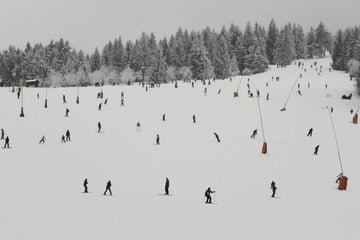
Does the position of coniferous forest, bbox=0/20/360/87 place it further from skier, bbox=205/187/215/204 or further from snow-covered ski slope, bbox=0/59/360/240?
skier, bbox=205/187/215/204

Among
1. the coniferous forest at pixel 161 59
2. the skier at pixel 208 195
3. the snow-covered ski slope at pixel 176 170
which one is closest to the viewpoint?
the snow-covered ski slope at pixel 176 170

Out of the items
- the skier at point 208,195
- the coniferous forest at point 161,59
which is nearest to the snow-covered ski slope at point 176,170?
the skier at point 208,195

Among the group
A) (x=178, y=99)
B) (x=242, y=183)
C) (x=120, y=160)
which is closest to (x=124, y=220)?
(x=242, y=183)

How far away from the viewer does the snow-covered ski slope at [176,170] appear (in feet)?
67.4

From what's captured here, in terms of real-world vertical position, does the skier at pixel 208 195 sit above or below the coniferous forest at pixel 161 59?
below

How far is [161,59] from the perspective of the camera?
91.1m

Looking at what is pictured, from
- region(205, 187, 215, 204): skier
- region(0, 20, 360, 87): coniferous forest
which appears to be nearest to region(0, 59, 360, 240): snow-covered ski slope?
region(205, 187, 215, 204): skier

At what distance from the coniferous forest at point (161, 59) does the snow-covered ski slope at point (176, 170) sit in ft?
123

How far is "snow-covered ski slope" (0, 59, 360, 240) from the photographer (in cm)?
2055

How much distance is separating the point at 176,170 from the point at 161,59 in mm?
61973

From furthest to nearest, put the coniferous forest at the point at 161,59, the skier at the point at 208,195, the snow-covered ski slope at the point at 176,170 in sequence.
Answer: the coniferous forest at the point at 161,59 < the skier at the point at 208,195 < the snow-covered ski slope at the point at 176,170

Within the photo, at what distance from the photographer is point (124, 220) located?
21.0 m

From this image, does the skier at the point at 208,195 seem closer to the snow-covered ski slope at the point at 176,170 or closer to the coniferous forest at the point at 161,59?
the snow-covered ski slope at the point at 176,170

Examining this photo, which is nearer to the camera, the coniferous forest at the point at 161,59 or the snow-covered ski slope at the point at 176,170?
the snow-covered ski slope at the point at 176,170
